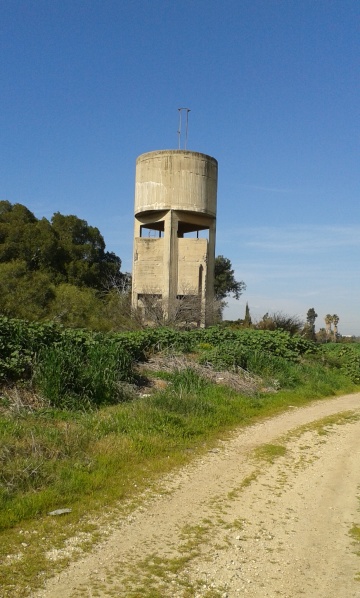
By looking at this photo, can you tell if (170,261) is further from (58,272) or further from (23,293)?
(58,272)

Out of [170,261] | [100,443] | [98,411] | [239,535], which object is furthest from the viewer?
[170,261]

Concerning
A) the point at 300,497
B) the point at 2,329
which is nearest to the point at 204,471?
the point at 300,497

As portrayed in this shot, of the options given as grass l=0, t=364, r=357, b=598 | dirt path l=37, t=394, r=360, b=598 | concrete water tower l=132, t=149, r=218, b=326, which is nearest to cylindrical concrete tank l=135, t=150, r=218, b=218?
concrete water tower l=132, t=149, r=218, b=326

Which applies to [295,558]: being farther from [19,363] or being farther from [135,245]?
[135,245]

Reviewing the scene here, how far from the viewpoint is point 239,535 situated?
5285 mm

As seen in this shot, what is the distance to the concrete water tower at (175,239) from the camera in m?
24.8

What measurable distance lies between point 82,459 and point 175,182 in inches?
761

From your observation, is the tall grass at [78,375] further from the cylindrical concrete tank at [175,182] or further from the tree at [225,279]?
the tree at [225,279]

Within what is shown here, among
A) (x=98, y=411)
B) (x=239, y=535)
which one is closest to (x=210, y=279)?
(x=98, y=411)

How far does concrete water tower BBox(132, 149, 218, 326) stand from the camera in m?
24.8

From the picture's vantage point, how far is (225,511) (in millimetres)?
5938

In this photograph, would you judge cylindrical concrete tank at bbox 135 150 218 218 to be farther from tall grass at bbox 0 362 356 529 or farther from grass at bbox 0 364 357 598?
grass at bbox 0 364 357 598

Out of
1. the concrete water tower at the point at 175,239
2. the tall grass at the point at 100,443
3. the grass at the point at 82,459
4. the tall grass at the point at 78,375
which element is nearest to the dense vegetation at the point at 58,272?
the concrete water tower at the point at 175,239

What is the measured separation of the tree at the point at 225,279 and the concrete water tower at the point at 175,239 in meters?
32.5
